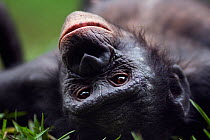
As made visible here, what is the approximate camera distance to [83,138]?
2643 millimetres

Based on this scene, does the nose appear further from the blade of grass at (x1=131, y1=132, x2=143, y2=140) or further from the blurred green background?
the blurred green background

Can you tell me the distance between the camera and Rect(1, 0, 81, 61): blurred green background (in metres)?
8.57

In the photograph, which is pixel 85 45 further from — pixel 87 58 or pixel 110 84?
pixel 110 84

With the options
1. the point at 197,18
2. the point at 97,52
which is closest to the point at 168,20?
the point at 197,18

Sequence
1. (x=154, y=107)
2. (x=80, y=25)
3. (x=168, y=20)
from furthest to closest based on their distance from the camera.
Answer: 1. (x=168, y=20)
2. (x=154, y=107)
3. (x=80, y=25)

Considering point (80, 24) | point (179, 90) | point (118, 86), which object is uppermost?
point (80, 24)

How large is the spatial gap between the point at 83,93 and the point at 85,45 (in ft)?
0.95

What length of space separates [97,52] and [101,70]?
109mm

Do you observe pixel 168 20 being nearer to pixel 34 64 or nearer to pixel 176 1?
pixel 176 1

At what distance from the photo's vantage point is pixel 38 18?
376 inches

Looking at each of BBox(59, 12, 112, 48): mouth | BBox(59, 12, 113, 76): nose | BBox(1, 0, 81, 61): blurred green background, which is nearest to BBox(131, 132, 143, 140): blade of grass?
BBox(59, 12, 113, 76): nose

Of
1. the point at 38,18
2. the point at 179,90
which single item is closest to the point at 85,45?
A: the point at 179,90

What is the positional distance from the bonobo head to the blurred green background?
546 cm

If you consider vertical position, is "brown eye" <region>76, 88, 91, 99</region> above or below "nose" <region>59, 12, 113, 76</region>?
below
